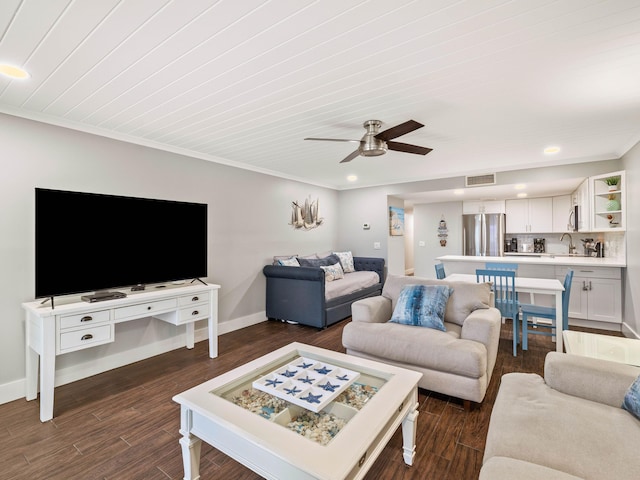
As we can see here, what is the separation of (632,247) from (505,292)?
5.50ft

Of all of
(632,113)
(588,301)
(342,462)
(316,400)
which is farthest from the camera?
(588,301)

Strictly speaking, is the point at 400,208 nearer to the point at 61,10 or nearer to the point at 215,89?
the point at 215,89

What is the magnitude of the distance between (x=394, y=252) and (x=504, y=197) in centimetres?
247

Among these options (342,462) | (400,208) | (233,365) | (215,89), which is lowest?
(233,365)

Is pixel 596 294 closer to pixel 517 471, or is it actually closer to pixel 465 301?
pixel 465 301

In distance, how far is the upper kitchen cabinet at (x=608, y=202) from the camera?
391 centimetres

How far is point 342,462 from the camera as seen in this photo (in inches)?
46.3

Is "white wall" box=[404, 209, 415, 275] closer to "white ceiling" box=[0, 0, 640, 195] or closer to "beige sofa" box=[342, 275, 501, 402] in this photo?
"white ceiling" box=[0, 0, 640, 195]

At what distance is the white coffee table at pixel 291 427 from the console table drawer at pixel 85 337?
1.43 metres

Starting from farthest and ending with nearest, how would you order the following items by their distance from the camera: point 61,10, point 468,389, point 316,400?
point 468,389 → point 316,400 → point 61,10

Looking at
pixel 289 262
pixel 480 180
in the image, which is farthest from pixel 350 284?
pixel 480 180

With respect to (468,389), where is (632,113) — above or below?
above


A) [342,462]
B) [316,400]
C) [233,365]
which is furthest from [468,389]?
[233,365]

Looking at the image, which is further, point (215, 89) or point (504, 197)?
point (504, 197)
